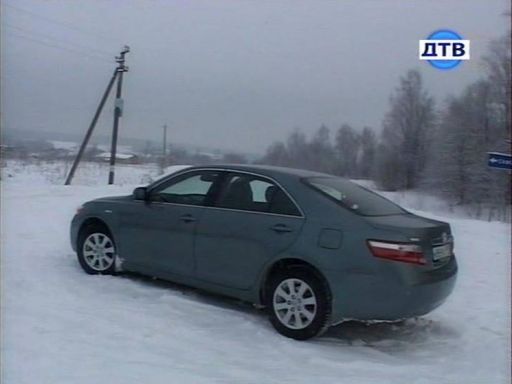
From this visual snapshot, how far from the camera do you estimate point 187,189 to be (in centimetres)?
546

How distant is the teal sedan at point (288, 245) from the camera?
432 cm

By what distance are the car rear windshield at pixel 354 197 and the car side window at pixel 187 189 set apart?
38.6 inches

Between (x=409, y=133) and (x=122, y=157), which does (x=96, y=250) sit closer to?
(x=122, y=157)

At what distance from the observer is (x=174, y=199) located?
5.48m

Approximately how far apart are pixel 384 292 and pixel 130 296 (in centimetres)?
235

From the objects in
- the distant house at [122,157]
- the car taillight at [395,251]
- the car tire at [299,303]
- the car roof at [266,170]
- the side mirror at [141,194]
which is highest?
the distant house at [122,157]

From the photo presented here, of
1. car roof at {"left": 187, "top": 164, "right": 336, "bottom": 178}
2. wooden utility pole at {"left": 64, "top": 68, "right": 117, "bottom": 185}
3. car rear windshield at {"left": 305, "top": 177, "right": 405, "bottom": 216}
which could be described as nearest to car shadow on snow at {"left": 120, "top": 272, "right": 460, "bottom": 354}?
car rear windshield at {"left": 305, "top": 177, "right": 405, "bottom": 216}

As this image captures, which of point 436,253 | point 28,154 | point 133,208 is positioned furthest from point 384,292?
point 28,154

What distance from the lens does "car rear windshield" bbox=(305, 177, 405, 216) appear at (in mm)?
4762

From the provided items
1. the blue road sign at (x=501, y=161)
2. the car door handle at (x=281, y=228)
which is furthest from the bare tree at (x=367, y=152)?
the car door handle at (x=281, y=228)

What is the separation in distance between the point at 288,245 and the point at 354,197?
82cm

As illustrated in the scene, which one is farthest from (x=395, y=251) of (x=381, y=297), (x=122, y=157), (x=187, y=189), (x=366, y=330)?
(x=122, y=157)

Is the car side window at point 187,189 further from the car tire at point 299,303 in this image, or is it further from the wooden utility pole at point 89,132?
the wooden utility pole at point 89,132

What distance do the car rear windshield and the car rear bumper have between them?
63 cm
